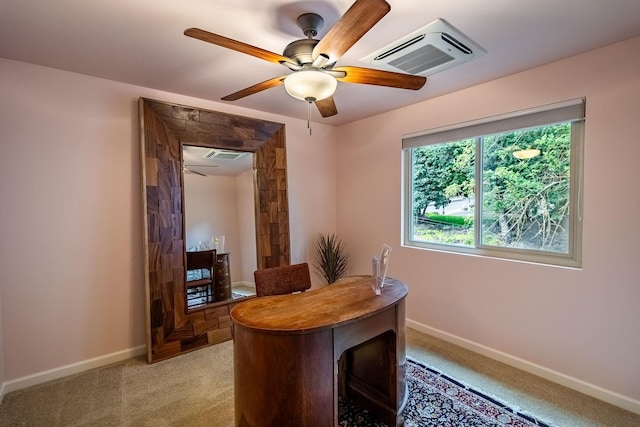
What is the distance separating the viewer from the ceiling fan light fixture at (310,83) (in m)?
1.51

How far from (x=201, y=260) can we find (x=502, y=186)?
286cm

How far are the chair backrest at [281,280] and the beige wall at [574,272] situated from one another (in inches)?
55.5

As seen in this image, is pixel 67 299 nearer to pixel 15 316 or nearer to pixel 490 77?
pixel 15 316

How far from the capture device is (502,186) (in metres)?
2.57

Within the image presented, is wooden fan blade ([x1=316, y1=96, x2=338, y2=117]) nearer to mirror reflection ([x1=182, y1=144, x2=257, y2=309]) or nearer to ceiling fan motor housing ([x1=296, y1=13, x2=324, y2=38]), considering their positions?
ceiling fan motor housing ([x1=296, y1=13, x2=324, y2=38])

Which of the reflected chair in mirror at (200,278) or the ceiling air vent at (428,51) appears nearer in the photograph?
the ceiling air vent at (428,51)

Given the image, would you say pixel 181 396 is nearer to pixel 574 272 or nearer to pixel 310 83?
pixel 310 83

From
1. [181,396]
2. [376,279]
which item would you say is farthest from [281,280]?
[181,396]

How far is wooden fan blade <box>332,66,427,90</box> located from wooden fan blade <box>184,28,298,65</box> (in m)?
0.32

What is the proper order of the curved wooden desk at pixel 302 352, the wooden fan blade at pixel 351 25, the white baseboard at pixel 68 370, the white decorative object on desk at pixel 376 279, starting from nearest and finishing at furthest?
1. the wooden fan blade at pixel 351 25
2. the curved wooden desk at pixel 302 352
3. the white decorative object on desk at pixel 376 279
4. the white baseboard at pixel 68 370

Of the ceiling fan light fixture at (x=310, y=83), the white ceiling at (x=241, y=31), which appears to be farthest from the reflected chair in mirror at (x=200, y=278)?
the ceiling fan light fixture at (x=310, y=83)

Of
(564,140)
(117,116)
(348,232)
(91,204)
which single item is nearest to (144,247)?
(91,204)

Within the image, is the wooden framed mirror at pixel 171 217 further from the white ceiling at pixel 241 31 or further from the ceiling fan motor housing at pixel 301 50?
the ceiling fan motor housing at pixel 301 50

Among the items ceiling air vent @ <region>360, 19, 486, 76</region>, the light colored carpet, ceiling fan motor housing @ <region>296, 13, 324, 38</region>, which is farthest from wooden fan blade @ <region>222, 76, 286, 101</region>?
the light colored carpet
